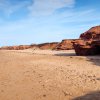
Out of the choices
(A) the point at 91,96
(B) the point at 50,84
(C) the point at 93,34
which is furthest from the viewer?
(C) the point at 93,34

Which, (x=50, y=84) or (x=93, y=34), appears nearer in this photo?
(x=50, y=84)

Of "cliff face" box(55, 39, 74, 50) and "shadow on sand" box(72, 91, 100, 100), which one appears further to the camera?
"cliff face" box(55, 39, 74, 50)

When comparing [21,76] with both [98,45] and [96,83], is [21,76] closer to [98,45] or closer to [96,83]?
[96,83]

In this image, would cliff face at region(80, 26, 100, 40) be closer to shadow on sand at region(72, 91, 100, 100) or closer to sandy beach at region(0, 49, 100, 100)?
sandy beach at region(0, 49, 100, 100)

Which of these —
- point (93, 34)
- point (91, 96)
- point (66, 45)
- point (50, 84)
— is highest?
point (93, 34)

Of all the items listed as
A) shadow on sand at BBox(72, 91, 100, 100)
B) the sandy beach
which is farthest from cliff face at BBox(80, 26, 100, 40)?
shadow on sand at BBox(72, 91, 100, 100)

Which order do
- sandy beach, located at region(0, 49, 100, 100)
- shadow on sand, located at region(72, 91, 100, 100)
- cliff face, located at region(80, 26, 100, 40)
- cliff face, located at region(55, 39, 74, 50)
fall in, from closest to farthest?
shadow on sand, located at region(72, 91, 100, 100)
sandy beach, located at region(0, 49, 100, 100)
cliff face, located at region(80, 26, 100, 40)
cliff face, located at region(55, 39, 74, 50)

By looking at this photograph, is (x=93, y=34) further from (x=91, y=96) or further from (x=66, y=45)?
(x=91, y=96)

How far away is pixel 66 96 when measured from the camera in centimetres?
1038

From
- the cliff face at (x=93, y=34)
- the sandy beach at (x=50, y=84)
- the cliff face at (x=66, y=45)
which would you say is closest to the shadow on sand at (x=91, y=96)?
the sandy beach at (x=50, y=84)

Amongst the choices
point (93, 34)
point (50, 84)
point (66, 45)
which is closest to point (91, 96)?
point (50, 84)

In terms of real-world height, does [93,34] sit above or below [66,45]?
above

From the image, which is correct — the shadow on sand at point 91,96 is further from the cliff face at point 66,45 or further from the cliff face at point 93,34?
the cliff face at point 66,45

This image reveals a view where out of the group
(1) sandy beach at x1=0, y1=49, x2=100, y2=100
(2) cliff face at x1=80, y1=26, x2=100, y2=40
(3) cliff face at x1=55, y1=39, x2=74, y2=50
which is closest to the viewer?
(1) sandy beach at x1=0, y1=49, x2=100, y2=100
